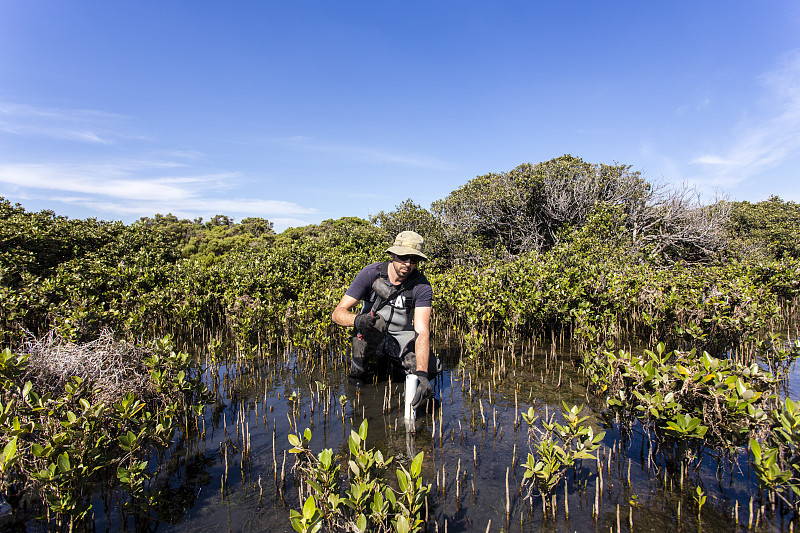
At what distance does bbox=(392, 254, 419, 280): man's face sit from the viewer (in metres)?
4.99

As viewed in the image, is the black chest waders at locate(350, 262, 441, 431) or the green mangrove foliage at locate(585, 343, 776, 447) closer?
the green mangrove foliage at locate(585, 343, 776, 447)

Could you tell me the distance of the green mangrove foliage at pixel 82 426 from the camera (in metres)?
2.80

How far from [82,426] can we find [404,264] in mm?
3469

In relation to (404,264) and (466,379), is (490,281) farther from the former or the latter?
(404,264)

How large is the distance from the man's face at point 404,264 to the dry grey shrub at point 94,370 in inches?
125

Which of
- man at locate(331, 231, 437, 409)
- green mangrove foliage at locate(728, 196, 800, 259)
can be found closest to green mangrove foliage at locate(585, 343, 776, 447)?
man at locate(331, 231, 437, 409)

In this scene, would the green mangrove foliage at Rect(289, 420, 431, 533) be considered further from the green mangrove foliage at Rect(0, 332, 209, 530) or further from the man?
the man

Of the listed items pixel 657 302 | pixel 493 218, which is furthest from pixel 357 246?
pixel 657 302

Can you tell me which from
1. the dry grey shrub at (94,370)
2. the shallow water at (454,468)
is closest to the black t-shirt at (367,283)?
the shallow water at (454,468)

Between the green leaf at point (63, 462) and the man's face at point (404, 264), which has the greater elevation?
the man's face at point (404, 264)

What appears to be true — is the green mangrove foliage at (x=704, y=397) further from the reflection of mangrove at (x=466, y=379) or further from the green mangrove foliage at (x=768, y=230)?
the green mangrove foliage at (x=768, y=230)

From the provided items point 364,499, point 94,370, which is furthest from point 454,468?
→ point 94,370

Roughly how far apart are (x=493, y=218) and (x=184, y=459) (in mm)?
14294

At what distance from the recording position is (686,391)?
3.41 metres
